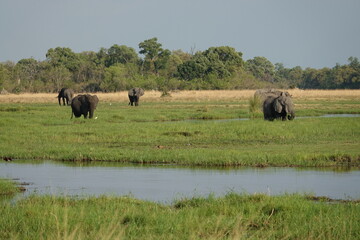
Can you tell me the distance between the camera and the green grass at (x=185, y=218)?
7.50 meters

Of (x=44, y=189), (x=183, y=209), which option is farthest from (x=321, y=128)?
(x=183, y=209)

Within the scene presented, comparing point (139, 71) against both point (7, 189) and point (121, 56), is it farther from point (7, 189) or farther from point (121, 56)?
point (7, 189)

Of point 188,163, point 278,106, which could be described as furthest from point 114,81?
point 188,163

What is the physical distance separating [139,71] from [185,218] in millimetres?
88566

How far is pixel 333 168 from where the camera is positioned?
577 inches

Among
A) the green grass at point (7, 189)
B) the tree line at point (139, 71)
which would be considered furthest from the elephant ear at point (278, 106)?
the tree line at point (139, 71)

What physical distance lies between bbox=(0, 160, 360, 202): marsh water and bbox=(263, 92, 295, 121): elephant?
11.1 metres

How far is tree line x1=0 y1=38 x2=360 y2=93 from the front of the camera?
252 feet

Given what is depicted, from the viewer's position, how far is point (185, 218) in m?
8.31

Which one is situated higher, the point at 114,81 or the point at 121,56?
the point at 121,56

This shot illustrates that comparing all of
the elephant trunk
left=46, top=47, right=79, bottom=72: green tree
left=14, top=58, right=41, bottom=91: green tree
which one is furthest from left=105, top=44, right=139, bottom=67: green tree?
the elephant trunk

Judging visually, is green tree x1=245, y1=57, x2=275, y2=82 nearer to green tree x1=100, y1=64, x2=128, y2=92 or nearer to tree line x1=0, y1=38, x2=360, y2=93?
tree line x1=0, y1=38, x2=360, y2=93

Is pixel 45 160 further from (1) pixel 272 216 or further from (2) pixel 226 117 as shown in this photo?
(2) pixel 226 117

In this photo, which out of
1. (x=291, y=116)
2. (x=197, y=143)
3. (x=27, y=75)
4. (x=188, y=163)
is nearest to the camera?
(x=188, y=163)
